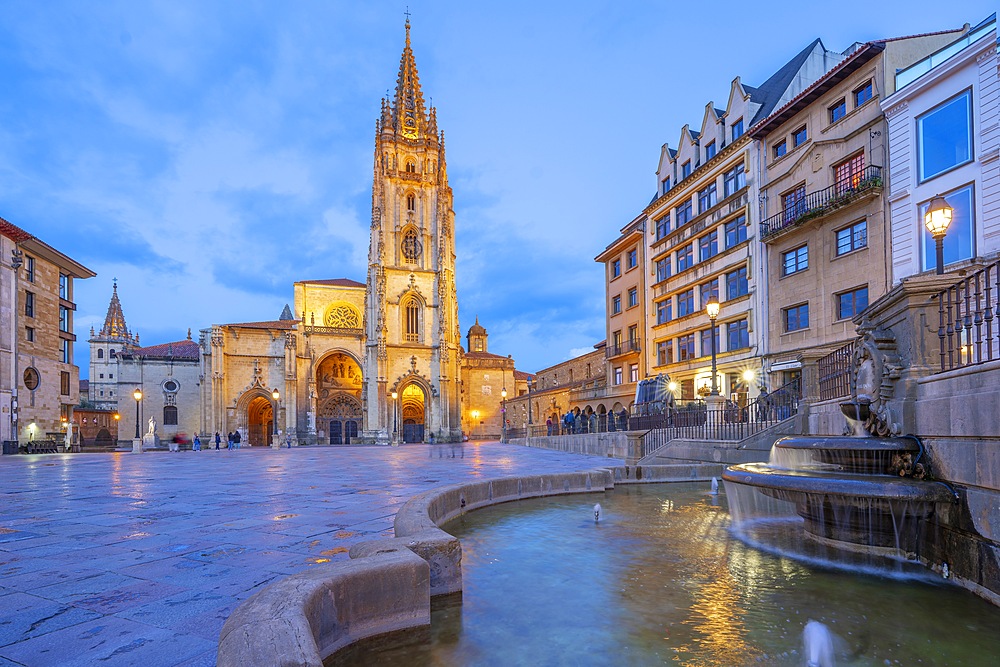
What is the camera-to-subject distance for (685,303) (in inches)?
1339

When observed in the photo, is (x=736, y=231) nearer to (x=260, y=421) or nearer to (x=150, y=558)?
(x=150, y=558)

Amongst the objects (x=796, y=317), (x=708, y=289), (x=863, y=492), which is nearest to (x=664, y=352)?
(x=708, y=289)

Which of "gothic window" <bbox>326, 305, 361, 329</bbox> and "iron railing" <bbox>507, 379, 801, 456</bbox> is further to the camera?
"gothic window" <bbox>326, 305, 361, 329</bbox>

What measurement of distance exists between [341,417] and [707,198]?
4028cm

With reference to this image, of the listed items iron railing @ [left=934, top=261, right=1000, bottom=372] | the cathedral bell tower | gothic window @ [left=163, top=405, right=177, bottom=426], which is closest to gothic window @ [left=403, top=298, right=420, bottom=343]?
the cathedral bell tower

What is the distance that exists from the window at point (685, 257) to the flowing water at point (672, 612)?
95.9 ft

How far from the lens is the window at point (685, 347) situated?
32906mm

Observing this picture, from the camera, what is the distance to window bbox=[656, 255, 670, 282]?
36031mm

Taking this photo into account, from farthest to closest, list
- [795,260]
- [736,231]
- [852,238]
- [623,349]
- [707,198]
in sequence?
[623,349], [707,198], [736,231], [795,260], [852,238]

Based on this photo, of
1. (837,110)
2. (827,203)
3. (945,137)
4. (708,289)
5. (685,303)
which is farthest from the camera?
(685,303)

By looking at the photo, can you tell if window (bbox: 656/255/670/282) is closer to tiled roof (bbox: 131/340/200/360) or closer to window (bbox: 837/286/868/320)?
window (bbox: 837/286/868/320)

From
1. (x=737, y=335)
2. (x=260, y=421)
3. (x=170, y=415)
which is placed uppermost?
(x=737, y=335)

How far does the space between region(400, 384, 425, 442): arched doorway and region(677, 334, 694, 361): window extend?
1039 inches

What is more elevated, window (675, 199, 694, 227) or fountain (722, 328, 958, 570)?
window (675, 199, 694, 227)
